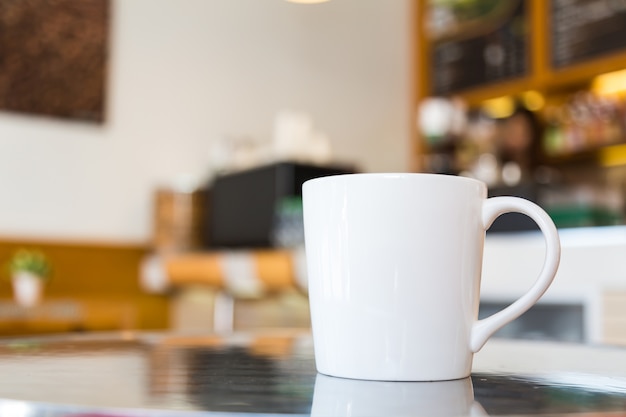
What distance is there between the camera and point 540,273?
49cm

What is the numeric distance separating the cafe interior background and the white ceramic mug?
5.91 ft

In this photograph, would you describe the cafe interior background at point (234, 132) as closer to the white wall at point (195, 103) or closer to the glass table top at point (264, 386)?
the white wall at point (195, 103)

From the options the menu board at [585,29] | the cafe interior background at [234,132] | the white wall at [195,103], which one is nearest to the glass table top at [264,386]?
the cafe interior background at [234,132]

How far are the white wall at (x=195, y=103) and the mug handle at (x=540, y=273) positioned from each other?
264cm

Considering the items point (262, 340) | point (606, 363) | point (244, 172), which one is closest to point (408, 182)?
point (606, 363)

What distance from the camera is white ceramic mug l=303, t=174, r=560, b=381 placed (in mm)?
468

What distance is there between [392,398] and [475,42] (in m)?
3.56

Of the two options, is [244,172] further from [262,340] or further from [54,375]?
[54,375]

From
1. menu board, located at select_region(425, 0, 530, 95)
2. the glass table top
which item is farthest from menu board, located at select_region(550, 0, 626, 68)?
the glass table top

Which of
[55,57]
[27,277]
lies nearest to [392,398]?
[27,277]

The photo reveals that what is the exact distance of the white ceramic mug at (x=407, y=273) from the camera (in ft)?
1.53

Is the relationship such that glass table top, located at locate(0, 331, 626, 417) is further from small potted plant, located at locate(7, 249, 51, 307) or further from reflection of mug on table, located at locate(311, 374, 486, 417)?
small potted plant, located at locate(7, 249, 51, 307)

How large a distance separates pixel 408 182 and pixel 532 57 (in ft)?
10.5

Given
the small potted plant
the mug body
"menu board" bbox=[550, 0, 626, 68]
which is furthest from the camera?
"menu board" bbox=[550, 0, 626, 68]
